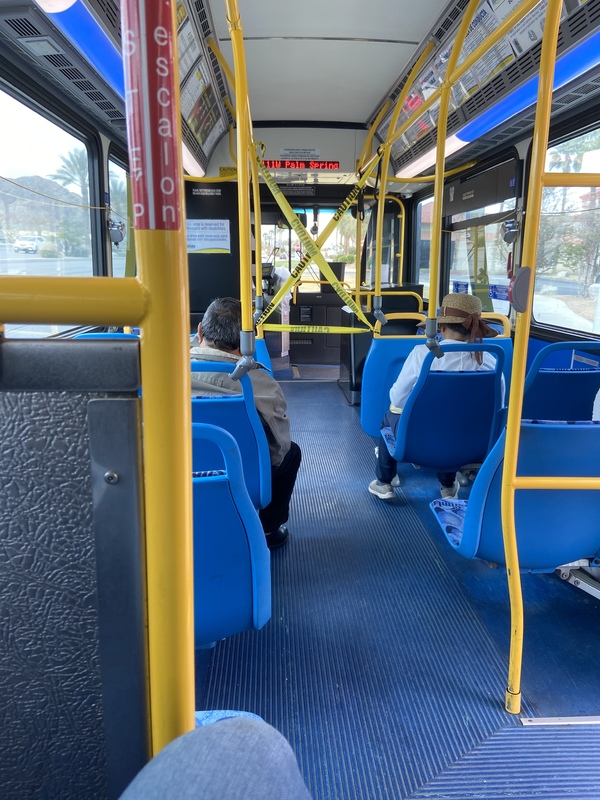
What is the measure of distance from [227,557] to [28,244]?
2399mm

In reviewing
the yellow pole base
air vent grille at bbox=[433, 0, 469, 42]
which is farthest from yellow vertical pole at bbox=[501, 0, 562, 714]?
→ air vent grille at bbox=[433, 0, 469, 42]

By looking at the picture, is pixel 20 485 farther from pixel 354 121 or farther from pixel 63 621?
pixel 354 121

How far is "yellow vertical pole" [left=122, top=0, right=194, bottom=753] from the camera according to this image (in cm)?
50

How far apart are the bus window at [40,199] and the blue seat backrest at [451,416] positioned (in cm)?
185

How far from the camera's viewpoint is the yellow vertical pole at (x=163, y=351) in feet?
1.64

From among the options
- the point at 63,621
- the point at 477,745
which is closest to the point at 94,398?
the point at 63,621

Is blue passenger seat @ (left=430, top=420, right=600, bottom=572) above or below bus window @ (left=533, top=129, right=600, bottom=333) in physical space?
below

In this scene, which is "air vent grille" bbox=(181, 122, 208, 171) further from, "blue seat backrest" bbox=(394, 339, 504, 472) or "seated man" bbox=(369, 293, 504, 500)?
"blue seat backrest" bbox=(394, 339, 504, 472)

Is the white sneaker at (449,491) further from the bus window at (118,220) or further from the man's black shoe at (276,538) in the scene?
the bus window at (118,220)

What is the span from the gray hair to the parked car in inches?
49.5

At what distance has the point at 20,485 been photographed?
585 millimetres

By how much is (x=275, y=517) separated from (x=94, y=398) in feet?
7.27

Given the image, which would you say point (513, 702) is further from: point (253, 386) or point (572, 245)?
point (572, 245)

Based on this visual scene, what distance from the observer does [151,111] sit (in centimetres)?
50
